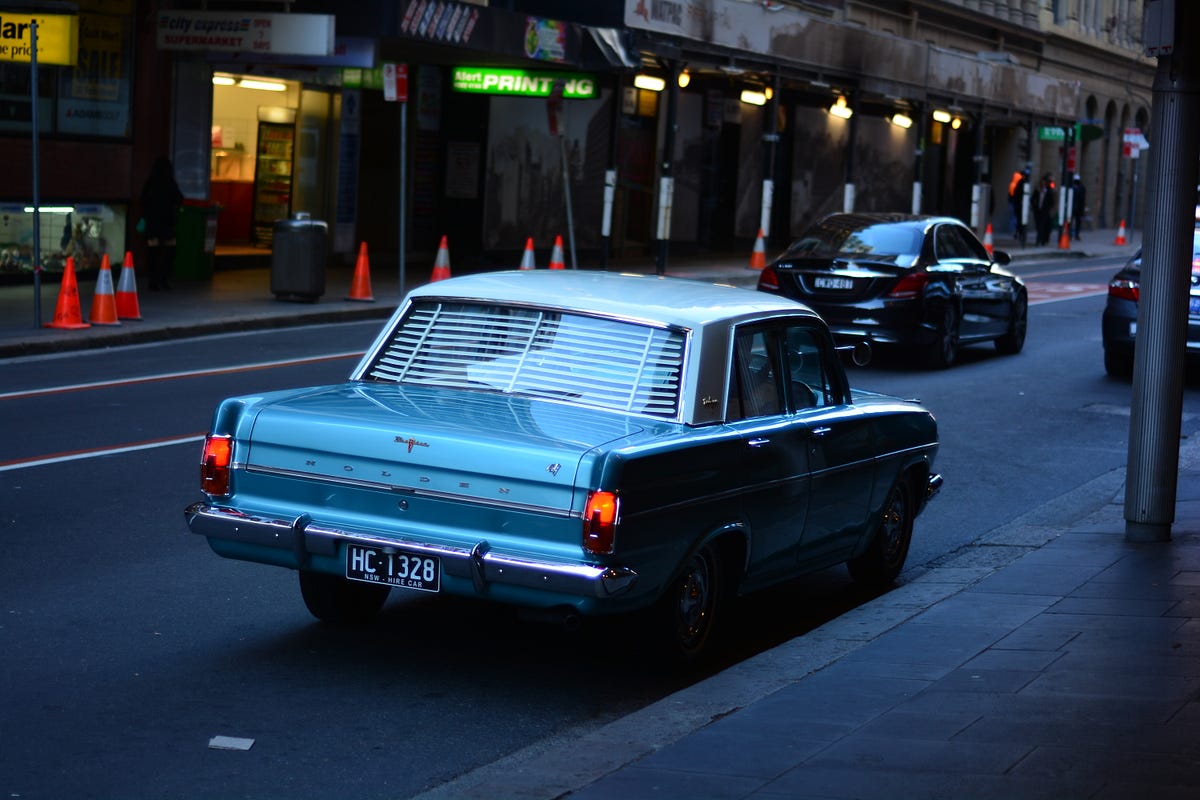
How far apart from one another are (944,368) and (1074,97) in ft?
108

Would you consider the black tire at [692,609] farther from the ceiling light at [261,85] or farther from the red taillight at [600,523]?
the ceiling light at [261,85]

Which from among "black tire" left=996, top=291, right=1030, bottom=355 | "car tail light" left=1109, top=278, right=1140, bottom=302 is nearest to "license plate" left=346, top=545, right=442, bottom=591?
"car tail light" left=1109, top=278, right=1140, bottom=302

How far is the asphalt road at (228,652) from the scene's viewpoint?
580 cm

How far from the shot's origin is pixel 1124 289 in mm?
17828

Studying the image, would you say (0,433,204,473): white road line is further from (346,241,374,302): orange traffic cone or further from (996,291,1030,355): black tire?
(996,291,1030,355): black tire

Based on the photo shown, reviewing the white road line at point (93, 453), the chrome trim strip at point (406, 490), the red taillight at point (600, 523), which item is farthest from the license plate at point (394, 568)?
the white road line at point (93, 453)

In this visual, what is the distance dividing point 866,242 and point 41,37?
29.2 ft

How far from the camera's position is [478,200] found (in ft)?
98.2

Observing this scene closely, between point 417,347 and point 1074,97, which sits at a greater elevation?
point 1074,97

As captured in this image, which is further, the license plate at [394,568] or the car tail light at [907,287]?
the car tail light at [907,287]

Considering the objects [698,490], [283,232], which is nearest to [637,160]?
[283,232]

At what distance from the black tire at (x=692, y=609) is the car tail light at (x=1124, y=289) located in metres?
11.7

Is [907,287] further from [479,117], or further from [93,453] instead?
[479,117]

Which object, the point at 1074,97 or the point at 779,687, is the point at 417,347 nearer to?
the point at 779,687
